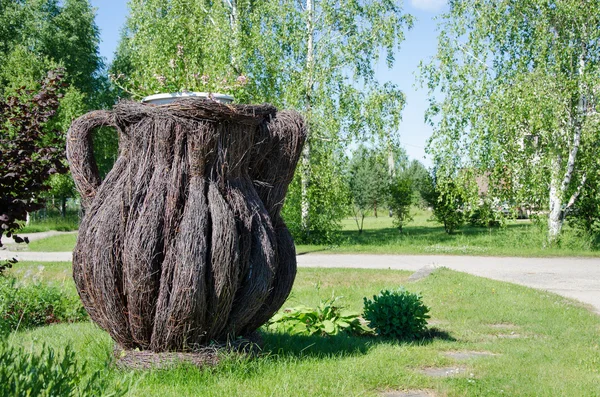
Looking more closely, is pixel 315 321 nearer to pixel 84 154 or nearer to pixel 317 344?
pixel 317 344

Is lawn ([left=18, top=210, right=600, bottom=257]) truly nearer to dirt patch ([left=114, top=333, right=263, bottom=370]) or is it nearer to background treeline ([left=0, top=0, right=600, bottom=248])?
background treeline ([left=0, top=0, right=600, bottom=248])

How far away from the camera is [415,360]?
5578mm

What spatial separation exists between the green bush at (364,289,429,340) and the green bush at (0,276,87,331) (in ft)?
12.4

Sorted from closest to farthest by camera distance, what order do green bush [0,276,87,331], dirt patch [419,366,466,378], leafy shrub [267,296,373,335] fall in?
dirt patch [419,366,466,378]
leafy shrub [267,296,373,335]
green bush [0,276,87,331]

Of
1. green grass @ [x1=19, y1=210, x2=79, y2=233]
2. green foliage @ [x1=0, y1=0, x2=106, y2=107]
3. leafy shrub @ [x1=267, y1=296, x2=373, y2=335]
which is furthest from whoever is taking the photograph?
green foliage @ [x1=0, y1=0, x2=106, y2=107]

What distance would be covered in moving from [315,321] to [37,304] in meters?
3.61

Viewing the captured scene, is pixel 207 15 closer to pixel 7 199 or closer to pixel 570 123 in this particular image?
pixel 570 123

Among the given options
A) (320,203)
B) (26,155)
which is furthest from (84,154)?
(320,203)

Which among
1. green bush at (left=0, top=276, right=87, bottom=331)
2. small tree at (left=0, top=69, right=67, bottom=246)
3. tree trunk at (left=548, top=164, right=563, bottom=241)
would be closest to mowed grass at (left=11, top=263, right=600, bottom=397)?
green bush at (left=0, top=276, right=87, bottom=331)

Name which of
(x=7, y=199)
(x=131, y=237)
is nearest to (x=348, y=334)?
(x=131, y=237)

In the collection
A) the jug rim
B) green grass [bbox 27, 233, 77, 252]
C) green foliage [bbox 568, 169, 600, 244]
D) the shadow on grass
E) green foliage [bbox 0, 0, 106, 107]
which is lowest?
the shadow on grass

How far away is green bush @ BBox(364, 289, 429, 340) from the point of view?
271 inches

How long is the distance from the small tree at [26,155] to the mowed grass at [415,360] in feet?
4.42

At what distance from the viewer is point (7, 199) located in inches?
256
